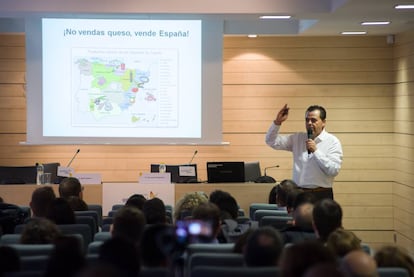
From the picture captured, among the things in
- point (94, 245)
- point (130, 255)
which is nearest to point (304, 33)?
point (94, 245)

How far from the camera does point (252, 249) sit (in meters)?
4.08

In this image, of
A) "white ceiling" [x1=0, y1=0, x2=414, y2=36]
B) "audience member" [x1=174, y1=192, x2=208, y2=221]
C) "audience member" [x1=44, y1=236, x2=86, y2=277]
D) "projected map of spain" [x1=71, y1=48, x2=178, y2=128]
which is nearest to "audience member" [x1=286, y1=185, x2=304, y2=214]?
"audience member" [x1=174, y1=192, x2=208, y2=221]

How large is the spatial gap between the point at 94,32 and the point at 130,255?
6961 millimetres

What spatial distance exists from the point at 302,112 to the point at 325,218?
6.59 metres

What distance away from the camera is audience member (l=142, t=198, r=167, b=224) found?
6.00 metres

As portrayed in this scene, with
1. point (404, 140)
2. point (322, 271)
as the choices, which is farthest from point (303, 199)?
point (404, 140)

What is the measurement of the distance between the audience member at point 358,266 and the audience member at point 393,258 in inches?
18.8

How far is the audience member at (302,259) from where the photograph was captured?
3.41 m

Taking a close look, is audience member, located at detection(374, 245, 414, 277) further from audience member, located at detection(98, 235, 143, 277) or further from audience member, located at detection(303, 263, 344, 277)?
audience member, located at detection(98, 235, 143, 277)

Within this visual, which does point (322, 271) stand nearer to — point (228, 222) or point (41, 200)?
point (228, 222)

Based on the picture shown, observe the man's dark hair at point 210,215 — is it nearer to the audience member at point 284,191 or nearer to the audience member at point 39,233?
the audience member at point 39,233

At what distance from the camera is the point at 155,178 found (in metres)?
9.30

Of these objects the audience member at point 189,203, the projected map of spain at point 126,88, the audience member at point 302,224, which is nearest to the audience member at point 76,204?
the audience member at point 189,203

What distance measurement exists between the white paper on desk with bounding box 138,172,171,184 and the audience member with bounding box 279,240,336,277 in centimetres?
574
